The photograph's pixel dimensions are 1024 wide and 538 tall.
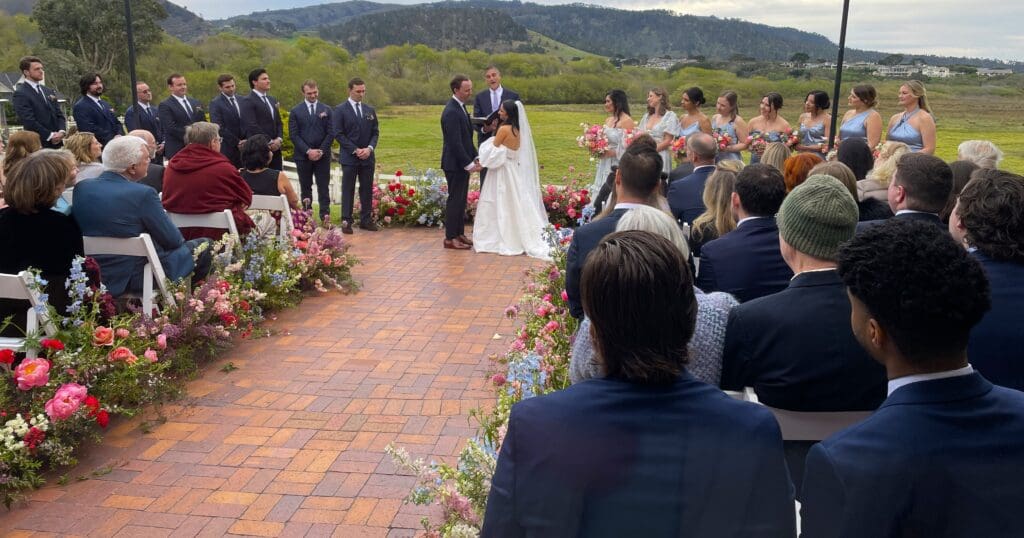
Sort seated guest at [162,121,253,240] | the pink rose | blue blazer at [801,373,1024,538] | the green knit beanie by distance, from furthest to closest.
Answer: seated guest at [162,121,253,240] < the pink rose < the green knit beanie < blue blazer at [801,373,1024,538]


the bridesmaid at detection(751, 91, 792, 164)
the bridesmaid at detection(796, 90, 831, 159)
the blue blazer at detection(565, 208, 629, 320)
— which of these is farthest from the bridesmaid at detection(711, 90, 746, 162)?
the blue blazer at detection(565, 208, 629, 320)

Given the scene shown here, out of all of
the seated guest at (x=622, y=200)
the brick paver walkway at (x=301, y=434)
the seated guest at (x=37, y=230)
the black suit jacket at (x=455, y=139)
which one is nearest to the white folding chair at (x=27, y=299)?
the seated guest at (x=37, y=230)

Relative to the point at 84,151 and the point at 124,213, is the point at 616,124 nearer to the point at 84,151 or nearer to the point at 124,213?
the point at 84,151

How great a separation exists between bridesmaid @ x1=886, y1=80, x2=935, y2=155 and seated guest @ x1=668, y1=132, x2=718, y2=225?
247cm

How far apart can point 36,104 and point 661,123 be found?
7.51 m

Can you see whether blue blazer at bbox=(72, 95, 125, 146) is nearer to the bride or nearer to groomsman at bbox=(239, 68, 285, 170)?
groomsman at bbox=(239, 68, 285, 170)

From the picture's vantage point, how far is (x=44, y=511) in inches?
133

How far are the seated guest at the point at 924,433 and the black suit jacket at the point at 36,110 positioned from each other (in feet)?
33.9

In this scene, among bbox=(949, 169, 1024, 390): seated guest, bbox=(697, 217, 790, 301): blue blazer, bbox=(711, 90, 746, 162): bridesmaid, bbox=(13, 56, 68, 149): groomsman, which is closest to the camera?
bbox=(949, 169, 1024, 390): seated guest

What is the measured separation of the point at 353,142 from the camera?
31.3ft

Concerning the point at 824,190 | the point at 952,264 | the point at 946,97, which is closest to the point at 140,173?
the point at 824,190

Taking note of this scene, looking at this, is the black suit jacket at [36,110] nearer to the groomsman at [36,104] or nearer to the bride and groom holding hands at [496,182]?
the groomsman at [36,104]

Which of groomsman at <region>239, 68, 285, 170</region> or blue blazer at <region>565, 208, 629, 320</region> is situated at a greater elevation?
groomsman at <region>239, 68, 285, 170</region>

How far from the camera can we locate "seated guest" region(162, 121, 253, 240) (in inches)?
234
